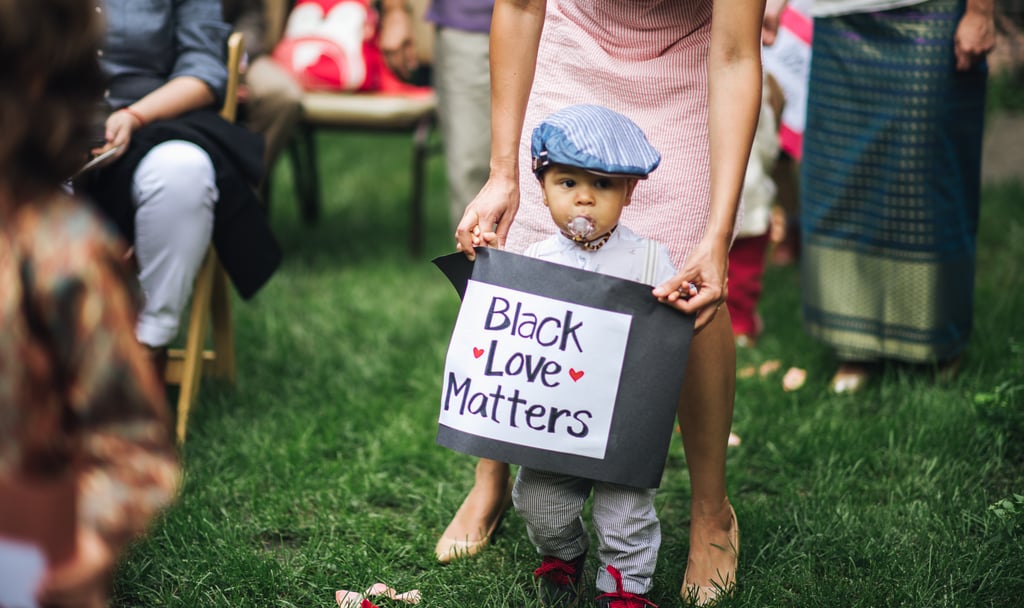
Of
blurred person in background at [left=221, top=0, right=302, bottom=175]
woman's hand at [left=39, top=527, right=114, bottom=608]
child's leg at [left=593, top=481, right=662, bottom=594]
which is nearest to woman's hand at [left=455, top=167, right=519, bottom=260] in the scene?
child's leg at [left=593, top=481, right=662, bottom=594]

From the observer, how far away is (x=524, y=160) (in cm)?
212

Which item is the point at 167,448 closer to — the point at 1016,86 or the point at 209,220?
the point at 209,220

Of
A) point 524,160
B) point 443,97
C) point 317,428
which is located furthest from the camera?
point 443,97

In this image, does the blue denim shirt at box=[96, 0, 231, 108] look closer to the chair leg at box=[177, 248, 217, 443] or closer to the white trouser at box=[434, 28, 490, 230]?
the chair leg at box=[177, 248, 217, 443]

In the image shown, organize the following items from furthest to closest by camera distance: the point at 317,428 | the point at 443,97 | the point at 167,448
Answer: the point at 443,97
the point at 317,428
the point at 167,448

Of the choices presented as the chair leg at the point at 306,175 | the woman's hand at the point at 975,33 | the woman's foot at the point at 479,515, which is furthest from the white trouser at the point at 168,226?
the chair leg at the point at 306,175

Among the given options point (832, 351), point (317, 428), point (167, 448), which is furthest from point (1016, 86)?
point (167, 448)

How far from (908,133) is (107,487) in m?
2.56

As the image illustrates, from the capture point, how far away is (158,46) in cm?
286

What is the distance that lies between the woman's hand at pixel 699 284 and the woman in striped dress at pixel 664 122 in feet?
0.29

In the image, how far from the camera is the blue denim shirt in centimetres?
282

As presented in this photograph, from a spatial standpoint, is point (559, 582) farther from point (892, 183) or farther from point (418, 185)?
point (418, 185)

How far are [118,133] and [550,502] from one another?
155 cm

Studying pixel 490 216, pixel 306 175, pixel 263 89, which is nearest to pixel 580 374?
pixel 490 216
